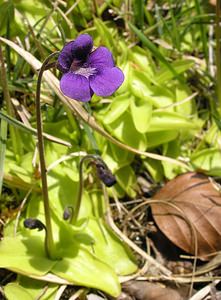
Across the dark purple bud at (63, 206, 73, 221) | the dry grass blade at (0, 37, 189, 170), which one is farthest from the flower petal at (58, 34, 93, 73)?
the dark purple bud at (63, 206, 73, 221)

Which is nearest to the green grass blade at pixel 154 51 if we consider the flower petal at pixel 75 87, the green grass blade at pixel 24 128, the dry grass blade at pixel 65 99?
the dry grass blade at pixel 65 99

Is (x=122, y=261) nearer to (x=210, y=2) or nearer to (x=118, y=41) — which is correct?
(x=118, y=41)

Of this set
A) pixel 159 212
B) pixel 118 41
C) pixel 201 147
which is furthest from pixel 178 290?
pixel 118 41

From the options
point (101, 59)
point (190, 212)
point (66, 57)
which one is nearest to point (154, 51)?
point (190, 212)

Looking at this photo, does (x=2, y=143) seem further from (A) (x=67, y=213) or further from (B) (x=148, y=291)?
(B) (x=148, y=291)

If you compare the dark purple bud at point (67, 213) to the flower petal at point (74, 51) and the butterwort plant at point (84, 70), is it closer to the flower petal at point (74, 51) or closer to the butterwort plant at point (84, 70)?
the butterwort plant at point (84, 70)

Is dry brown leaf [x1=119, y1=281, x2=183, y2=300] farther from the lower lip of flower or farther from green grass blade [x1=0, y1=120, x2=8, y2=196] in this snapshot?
the lower lip of flower
